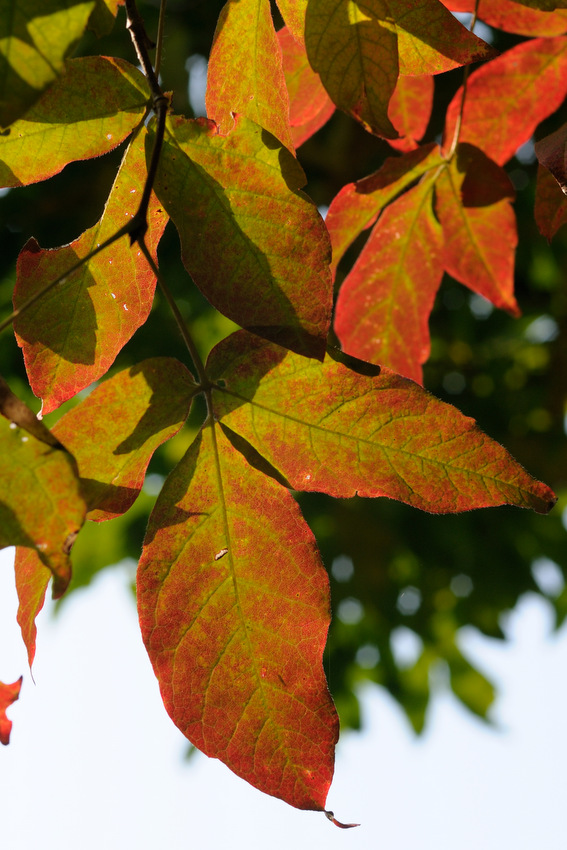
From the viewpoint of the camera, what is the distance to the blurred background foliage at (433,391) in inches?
70.5

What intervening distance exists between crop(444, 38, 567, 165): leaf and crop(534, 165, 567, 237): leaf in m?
0.24

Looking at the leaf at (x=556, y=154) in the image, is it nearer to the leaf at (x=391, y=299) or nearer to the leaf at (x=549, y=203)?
the leaf at (x=549, y=203)

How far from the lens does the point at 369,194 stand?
727 millimetres

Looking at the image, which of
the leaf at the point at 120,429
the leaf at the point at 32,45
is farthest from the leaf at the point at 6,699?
the leaf at the point at 32,45

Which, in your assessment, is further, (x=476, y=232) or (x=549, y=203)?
(x=476, y=232)

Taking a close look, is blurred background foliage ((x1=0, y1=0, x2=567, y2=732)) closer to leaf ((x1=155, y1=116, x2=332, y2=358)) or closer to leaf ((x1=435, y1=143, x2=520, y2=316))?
leaf ((x1=435, y1=143, x2=520, y2=316))

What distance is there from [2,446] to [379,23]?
0.35 metres

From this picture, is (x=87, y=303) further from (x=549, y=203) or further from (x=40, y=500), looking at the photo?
(x=549, y=203)

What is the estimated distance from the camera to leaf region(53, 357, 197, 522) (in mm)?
463

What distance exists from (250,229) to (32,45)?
169 millimetres

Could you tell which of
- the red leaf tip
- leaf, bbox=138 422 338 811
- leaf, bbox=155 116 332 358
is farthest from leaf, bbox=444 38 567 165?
the red leaf tip

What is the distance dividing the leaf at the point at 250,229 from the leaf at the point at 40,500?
133mm

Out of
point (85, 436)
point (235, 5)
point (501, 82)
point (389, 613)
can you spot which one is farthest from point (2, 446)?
point (389, 613)

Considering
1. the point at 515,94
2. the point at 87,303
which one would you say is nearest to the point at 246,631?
the point at 87,303
